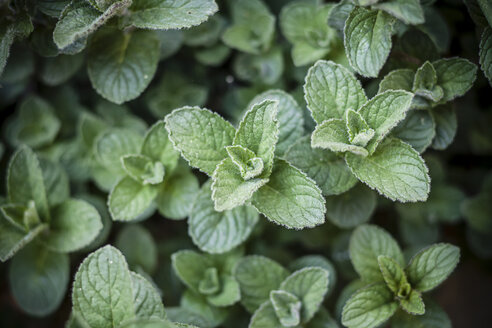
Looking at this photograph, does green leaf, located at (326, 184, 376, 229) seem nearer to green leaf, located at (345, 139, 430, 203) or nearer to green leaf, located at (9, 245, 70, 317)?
green leaf, located at (345, 139, 430, 203)

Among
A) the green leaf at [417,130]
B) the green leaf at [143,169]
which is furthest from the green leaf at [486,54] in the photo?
the green leaf at [143,169]

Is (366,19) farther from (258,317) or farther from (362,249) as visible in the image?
(258,317)

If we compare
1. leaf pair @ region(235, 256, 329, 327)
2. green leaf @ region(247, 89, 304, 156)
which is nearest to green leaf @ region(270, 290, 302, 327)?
leaf pair @ region(235, 256, 329, 327)

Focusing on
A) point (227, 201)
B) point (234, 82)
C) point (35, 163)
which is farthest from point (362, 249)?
point (35, 163)

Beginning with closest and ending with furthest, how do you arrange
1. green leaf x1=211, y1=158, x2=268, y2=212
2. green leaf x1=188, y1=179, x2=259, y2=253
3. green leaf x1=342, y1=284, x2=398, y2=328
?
green leaf x1=211, y1=158, x2=268, y2=212
green leaf x1=342, y1=284, x2=398, y2=328
green leaf x1=188, y1=179, x2=259, y2=253

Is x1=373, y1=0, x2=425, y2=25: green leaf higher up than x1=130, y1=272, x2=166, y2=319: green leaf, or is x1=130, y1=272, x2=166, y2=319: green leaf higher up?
x1=373, y1=0, x2=425, y2=25: green leaf

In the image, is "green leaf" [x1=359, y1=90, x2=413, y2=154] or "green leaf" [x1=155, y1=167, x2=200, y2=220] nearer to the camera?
"green leaf" [x1=359, y1=90, x2=413, y2=154]

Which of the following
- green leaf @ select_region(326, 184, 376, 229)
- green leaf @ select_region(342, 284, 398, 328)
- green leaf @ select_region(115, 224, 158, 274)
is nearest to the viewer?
green leaf @ select_region(342, 284, 398, 328)
